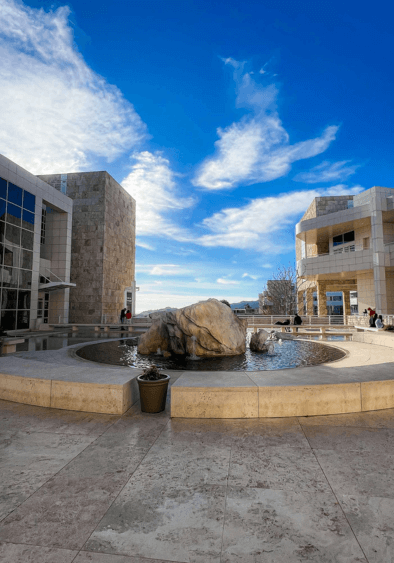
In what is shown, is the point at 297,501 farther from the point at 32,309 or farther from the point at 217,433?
the point at 32,309

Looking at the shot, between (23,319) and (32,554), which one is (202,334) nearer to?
(32,554)

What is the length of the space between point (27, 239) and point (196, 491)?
27.9 metres

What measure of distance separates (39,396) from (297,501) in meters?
5.31

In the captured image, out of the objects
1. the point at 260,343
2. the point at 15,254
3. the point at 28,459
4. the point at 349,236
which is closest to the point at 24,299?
the point at 15,254

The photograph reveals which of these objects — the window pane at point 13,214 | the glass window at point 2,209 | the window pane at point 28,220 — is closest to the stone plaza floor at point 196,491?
the glass window at point 2,209

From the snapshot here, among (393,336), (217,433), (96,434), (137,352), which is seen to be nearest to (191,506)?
(217,433)

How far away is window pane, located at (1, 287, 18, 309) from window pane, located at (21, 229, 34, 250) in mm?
4130

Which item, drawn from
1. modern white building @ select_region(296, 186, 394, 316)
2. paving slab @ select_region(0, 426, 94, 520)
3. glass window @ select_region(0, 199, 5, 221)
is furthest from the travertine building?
paving slab @ select_region(0, 426, 94, 520)

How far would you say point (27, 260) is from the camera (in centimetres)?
2631

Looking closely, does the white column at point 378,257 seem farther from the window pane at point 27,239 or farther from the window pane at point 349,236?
the window pane at point 27,239

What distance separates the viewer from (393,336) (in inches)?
497

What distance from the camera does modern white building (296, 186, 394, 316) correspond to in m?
27.9

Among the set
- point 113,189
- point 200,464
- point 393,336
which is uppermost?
point 113,189

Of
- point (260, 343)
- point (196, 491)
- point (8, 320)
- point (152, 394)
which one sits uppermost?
point (8, 320)
